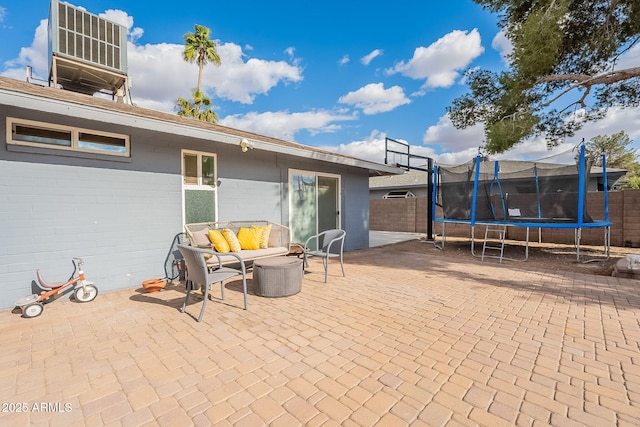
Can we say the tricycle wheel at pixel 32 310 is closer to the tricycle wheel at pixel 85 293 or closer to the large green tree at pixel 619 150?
the tricycle wheel at pixel 85 293

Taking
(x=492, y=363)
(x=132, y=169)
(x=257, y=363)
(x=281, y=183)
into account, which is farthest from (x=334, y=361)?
(x=281, y=183)

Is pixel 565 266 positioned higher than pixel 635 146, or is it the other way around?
pixel 635 146

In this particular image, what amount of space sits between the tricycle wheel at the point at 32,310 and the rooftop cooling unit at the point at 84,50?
17.0ft

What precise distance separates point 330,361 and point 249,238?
3240mm

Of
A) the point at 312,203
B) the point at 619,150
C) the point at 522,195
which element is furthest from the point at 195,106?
the point at 619,150

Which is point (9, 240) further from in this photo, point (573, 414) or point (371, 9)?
point (371, 9)

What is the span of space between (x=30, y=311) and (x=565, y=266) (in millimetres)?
9203

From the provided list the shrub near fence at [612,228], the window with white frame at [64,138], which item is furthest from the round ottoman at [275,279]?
the shrub near fence at [612,228]

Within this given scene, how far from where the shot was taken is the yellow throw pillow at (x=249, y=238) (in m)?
5.24

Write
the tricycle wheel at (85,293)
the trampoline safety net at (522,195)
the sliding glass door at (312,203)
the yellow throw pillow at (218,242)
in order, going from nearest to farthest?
the tricycle wheel at (85,293) → the yellow throw pillow at (218,242) → the sliding glass door at (312,203) → the trampoline safety net at (522,195)

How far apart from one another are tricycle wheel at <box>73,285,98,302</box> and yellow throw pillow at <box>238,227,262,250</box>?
7.12 ft

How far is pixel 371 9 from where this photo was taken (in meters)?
9.18

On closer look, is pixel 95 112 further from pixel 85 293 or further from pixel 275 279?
pixel 275 279

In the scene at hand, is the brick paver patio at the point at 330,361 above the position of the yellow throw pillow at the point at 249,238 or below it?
below
